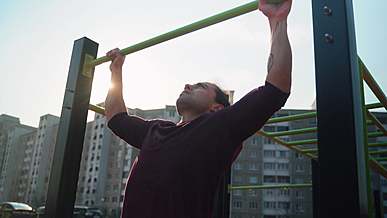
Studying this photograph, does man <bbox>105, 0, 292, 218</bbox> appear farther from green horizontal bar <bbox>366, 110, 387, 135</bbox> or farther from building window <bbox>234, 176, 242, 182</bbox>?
building window <bbox>234, 176, 242, 182</bbox>

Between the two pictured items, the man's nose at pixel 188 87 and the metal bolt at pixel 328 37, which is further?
the man's nose at pixel 188 87

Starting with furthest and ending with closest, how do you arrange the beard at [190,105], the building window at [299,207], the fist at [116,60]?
the building window at [299,207]
the fist at [116,60]
the beard at [190,105]

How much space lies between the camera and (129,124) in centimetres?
152

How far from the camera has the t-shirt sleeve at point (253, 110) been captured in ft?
3.53

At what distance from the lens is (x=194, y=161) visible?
3.74ft

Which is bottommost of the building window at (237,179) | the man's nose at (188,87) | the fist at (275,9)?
the man's nose at (188,87)

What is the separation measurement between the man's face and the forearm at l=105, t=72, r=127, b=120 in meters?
0.30

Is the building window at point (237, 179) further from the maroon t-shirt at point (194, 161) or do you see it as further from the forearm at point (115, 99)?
the maroon t-shirt at point (194, 161)

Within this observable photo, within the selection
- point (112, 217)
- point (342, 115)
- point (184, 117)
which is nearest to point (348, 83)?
point (342, 115)

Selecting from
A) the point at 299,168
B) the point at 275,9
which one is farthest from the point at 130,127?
the point at 299,168

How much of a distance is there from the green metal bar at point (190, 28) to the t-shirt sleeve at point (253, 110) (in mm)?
311

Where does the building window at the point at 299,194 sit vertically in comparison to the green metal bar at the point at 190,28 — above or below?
above

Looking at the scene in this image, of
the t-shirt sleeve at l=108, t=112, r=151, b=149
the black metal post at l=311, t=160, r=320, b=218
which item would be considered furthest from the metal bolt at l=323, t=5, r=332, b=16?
the black metal post at l=311, t=160, r=320, b=218

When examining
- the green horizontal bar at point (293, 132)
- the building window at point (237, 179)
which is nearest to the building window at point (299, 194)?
the building window at point (237, 179)
